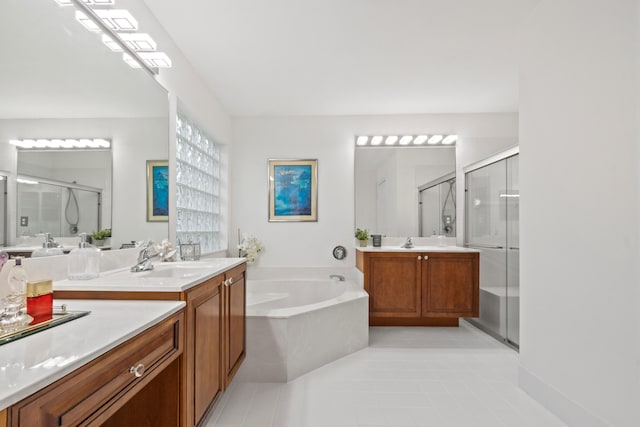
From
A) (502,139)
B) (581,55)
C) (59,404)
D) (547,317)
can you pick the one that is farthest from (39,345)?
(502,139)

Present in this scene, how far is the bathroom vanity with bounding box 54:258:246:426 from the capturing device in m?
1.31

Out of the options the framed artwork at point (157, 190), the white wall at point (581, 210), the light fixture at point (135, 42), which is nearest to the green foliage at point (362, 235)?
the white wall at point (581, 210)

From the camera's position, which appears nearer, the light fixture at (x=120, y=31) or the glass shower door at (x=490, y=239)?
the light fixture at (x=120, y=31)

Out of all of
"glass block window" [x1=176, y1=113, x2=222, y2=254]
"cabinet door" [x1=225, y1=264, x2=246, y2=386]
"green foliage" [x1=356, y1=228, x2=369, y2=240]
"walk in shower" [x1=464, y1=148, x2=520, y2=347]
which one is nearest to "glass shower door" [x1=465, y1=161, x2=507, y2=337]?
"walk in shower" [x1=464, y1=148, x2=520, y2=347]

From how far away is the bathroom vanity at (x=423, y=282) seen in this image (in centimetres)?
344

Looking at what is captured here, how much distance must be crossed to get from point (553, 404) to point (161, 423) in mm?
2069

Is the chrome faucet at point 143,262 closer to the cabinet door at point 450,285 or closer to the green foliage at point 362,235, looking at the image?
the green foliage at point 362,235

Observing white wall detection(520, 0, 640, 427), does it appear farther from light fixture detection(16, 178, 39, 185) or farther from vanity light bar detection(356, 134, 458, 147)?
light fixture detection(16, 178, 39, 185)

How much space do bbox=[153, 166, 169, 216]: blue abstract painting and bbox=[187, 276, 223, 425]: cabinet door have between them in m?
0.78

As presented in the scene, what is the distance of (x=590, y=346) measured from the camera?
166cm

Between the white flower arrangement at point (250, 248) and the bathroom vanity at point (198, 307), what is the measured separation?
166cm

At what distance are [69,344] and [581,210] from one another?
2.18 metres

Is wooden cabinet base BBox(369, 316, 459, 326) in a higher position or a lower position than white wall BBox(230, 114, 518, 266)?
lower

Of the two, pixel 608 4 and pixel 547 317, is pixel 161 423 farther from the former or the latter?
pixel 608 4
